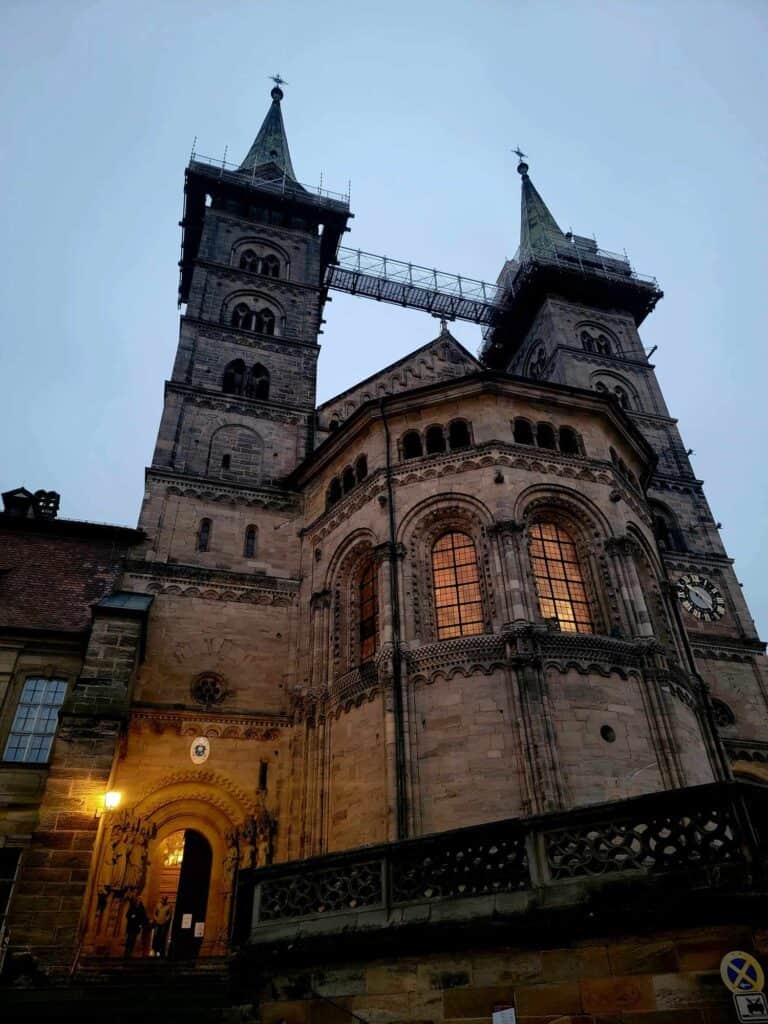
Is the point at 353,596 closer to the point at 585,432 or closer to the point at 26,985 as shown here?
the point at 585,432

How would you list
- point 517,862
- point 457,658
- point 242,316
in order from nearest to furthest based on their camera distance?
1. point 517,862
2. point 457,658
3. point 242,316

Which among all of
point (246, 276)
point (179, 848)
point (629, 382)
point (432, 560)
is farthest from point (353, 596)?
point (629, 382)

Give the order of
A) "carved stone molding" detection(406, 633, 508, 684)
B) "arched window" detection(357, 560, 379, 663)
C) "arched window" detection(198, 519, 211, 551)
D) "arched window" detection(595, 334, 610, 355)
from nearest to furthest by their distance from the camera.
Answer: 1. "carved stone molding" detection(406, 633, 508, 684)
2. "arched window" detection(357, 560, 379, 663)
3. "arched window" detection(198, 519, 211, 551)
4. "arched window" detection(595, 334, 610, 355)

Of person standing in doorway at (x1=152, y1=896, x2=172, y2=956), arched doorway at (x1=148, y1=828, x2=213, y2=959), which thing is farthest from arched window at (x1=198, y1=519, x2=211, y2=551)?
person standing in doorway at (x1=152, y1=896, x2=172, y2=956)

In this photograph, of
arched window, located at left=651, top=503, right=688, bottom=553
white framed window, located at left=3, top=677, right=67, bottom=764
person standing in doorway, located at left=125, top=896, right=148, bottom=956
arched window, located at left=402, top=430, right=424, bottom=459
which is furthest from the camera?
arched window, located at left=651, top=503, right=688, bottom=553

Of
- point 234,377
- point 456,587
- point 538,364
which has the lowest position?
point 456,587

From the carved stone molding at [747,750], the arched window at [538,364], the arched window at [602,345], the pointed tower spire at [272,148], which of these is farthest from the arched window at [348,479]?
the pointed tower spire at [272,148]

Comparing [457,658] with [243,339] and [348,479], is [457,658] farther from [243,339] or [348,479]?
[243,339]

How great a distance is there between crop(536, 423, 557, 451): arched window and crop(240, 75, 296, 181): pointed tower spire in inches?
1154

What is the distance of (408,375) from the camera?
95.6 feet

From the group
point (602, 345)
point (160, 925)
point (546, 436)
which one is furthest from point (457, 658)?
point (602, 345)

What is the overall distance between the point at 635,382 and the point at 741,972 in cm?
3359

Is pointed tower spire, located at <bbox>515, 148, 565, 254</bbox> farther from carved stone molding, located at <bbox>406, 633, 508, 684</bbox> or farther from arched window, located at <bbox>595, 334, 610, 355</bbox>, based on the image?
carved stone molding, located at <bbox>406, 633, 508, 684</bbox>

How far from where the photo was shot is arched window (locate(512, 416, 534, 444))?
21.9 m
